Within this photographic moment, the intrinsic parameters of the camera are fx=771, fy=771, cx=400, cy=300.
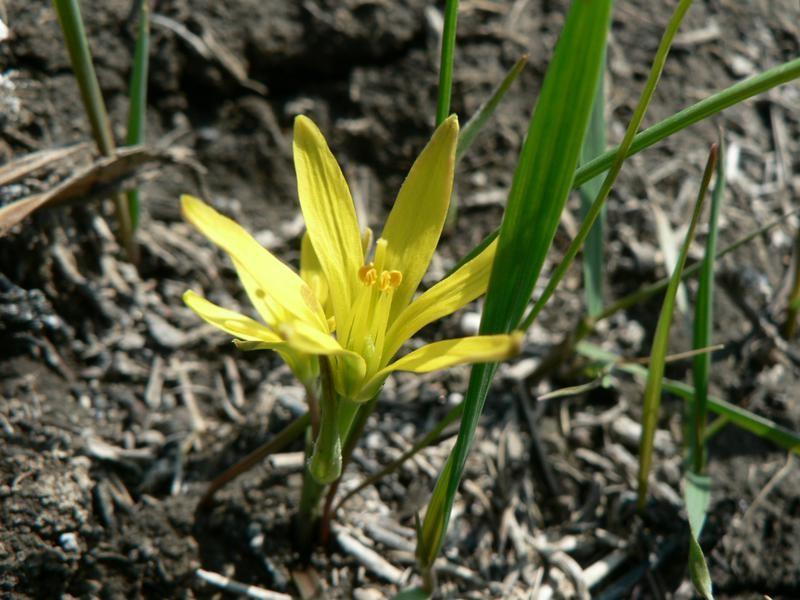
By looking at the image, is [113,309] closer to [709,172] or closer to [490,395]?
[490,395]

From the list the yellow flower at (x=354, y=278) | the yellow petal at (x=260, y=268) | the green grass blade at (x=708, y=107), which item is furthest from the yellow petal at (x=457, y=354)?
the green grass blade at (x=708, y=107)

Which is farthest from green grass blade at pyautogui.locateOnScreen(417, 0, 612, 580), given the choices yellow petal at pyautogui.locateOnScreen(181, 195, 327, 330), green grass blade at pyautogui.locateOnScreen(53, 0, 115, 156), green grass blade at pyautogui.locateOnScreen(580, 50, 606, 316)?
green grass blade at pyautogui.locateOnScreen(53, 0, 115, 156)

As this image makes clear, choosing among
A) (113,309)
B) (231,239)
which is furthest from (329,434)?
(113,309)

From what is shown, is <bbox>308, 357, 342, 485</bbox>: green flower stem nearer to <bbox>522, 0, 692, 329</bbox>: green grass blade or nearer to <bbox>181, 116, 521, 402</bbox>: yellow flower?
Answer: <bbox>181, 116, 521, 402</bbox>: yellow flower

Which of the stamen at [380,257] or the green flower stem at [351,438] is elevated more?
the stamen at [380,257]

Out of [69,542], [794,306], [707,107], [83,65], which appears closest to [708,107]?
[707,107]

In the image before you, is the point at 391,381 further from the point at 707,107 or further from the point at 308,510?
the point at 707,107

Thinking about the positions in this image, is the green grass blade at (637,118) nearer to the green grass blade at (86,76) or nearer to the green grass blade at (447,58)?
the green grass blade at (447,58)
